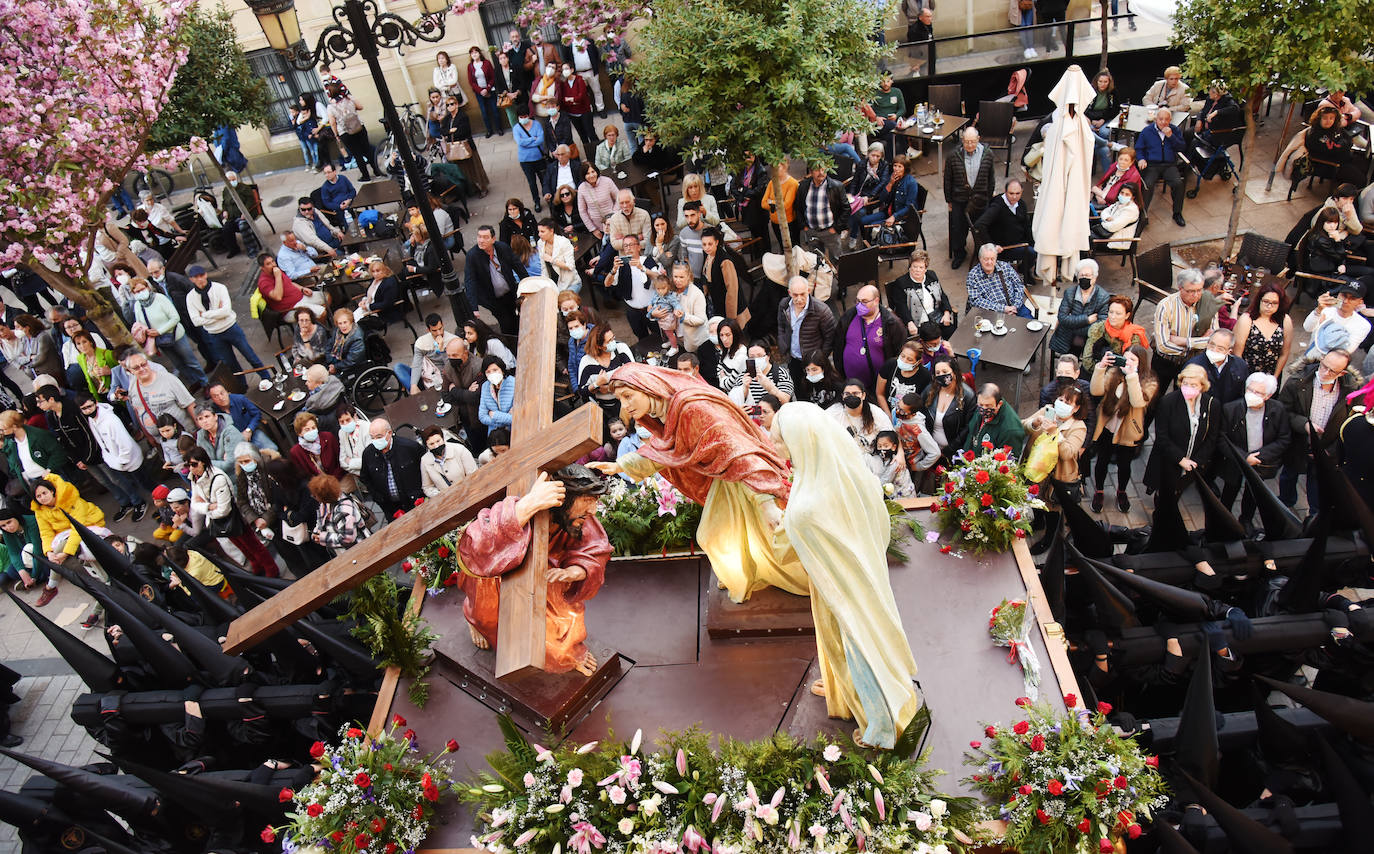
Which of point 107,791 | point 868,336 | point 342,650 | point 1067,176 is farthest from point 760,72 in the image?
point 107,791

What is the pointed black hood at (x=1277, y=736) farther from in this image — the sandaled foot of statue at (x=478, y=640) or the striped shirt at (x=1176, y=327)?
the sandaled foot of statue at (x=478, y=640)

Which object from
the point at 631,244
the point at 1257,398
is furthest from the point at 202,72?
the point at 1257,398

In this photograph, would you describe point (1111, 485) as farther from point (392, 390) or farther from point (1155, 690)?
point (392, 390)

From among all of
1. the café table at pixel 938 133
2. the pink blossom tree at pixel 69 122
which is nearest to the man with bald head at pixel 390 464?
the pink blossom tree at pixel 69 122

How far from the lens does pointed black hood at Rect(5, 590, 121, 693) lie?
Answer: 22.1ft

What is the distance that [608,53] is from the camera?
52.6 ft

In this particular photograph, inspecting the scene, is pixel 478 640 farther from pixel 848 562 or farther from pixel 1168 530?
pixel 1168 530

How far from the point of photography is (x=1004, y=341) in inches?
363

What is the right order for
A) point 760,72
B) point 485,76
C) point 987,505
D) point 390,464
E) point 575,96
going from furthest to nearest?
1. point 485,76
2. point 575,96
3. point 760,72
4. point 390,464
5. point 987,505

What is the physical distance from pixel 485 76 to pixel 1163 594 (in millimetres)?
15007

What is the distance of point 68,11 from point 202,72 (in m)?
2.97

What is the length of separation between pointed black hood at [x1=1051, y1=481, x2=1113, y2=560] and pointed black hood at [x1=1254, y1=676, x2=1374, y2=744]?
1.61 m

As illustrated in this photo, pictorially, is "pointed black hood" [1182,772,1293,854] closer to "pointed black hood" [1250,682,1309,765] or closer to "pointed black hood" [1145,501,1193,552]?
"pointed black hood" [1250,682,1309,765]

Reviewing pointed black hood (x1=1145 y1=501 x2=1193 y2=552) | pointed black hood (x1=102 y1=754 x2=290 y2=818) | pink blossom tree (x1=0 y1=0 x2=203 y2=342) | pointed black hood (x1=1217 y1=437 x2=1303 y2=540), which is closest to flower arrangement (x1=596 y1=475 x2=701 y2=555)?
pointed black hood (x1=102 y1=754 x2=290 y2=818)
